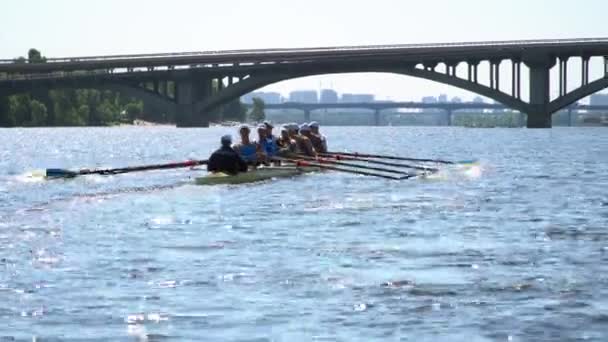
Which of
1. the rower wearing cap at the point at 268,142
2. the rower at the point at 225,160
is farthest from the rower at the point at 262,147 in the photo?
the rower at the point at 225,160

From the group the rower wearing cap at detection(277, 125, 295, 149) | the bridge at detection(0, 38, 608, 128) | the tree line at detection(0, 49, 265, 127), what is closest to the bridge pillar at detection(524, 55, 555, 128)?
the bridge at detection(0, 38, 608, 128)

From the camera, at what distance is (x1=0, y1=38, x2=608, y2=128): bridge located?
449 ft

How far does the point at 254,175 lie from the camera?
127ft

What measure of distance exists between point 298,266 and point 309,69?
12543 cm

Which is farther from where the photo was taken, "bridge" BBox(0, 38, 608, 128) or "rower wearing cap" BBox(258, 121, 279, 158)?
"bridge" BBox(0, 38, 608, 128)

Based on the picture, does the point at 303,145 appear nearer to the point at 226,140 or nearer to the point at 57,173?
the point at 226,140

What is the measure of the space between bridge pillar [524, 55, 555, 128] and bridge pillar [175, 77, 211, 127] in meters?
34.8

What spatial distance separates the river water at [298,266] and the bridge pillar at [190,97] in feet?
379

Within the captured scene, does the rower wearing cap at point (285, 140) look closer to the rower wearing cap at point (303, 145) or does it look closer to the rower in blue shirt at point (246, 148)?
the rower wearing cap at point (303, 145)

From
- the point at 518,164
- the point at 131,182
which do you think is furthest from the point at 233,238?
the point at 518,164

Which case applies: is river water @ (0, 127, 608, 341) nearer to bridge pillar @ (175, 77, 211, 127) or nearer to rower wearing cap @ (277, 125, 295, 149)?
rower wearing cap @ (277, 125, 295, 149)

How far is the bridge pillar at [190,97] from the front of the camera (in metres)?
154

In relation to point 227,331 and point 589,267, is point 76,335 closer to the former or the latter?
point 227,331

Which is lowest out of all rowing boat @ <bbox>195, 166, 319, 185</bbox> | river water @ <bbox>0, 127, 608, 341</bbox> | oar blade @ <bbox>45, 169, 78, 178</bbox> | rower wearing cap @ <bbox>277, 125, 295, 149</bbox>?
river water @ <bbox>0, 127, 608, 341</bbox>
